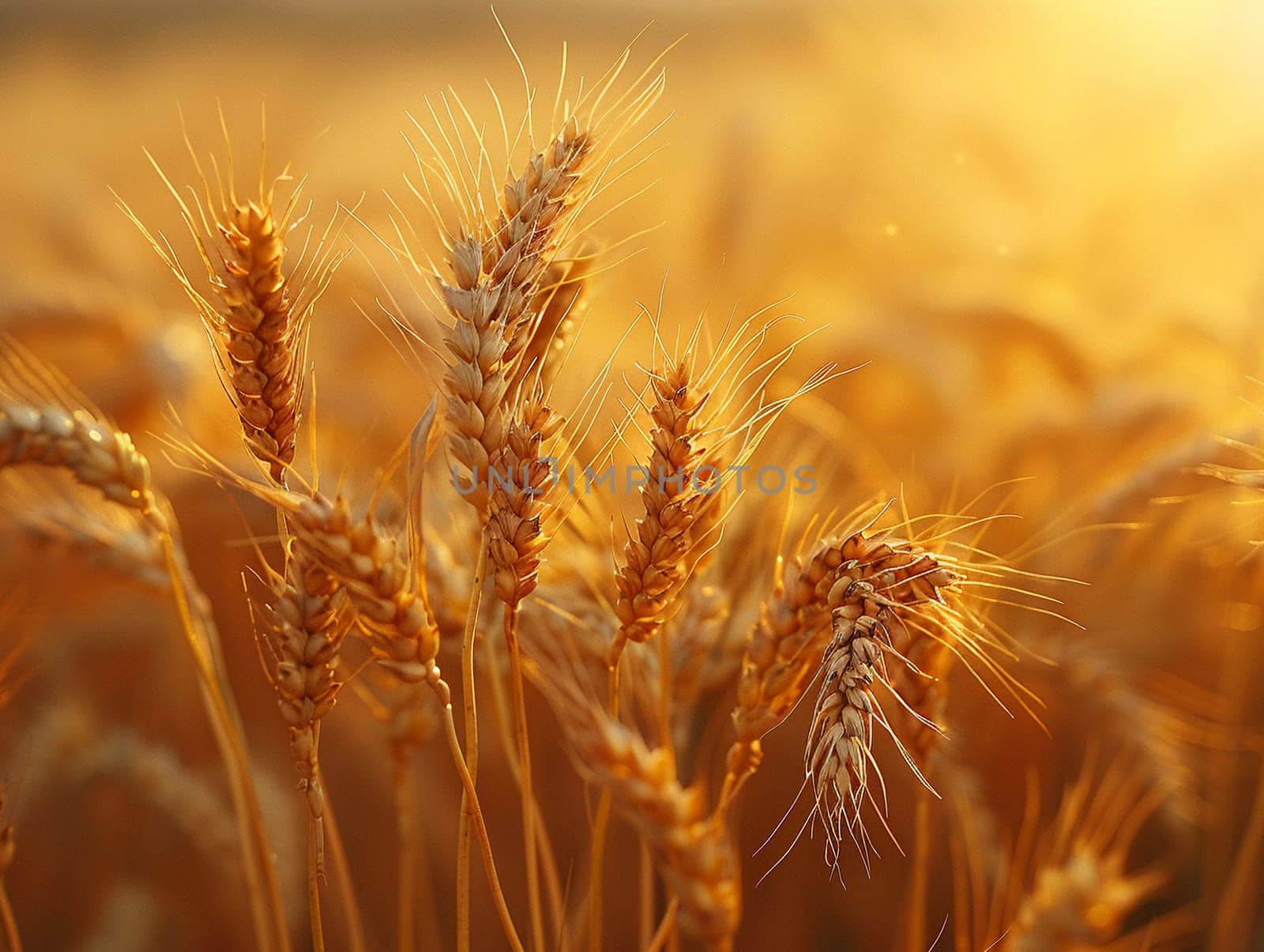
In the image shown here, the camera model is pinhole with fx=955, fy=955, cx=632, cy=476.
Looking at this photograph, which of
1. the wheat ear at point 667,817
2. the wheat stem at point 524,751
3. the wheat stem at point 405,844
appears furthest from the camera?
the wheat stem at point 405,844

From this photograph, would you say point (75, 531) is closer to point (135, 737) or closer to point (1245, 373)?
point (135, 737)

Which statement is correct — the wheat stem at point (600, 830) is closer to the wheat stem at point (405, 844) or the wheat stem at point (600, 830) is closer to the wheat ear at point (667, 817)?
the wheat ear at point (667, 817)

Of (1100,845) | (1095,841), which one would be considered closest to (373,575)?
(1095,841)

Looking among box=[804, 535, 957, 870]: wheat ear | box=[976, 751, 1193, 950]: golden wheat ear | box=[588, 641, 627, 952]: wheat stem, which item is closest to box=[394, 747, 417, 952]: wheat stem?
box=[588, 641, 627, 952]: wheat stem

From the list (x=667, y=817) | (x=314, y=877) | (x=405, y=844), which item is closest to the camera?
(x=667, y=817)

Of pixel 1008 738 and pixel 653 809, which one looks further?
pixel 1008 738

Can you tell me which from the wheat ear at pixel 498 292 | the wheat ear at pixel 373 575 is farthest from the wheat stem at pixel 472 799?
the wheat ear at pixel 498 292

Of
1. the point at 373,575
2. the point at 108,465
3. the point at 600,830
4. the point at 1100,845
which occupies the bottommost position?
the point at 1100,845

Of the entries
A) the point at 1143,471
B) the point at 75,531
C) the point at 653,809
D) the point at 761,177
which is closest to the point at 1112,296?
the point at 1143,471

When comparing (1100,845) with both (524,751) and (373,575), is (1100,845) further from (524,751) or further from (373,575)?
(373,575)
